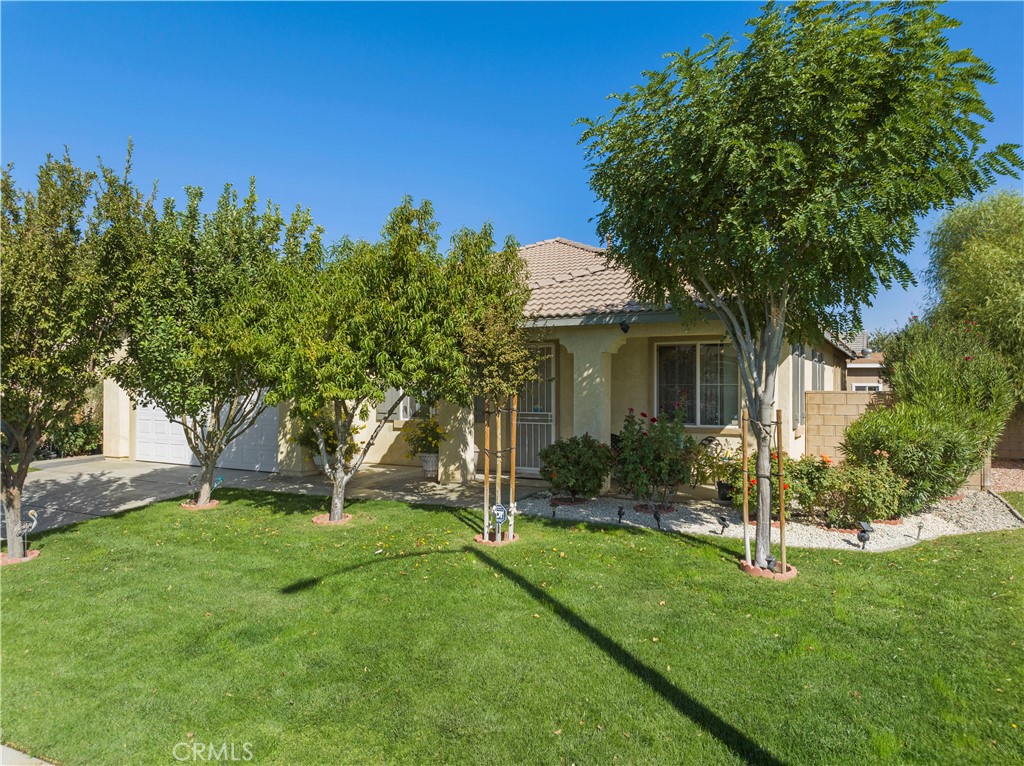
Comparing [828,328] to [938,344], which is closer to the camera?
[828,328]

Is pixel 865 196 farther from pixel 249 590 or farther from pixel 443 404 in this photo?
pixel 443 404

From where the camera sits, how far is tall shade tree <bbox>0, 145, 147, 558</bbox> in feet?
19.2

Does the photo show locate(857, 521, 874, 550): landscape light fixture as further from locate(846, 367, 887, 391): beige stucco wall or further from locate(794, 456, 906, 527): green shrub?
locate(846, 367, 887, 391): beige stucco wall

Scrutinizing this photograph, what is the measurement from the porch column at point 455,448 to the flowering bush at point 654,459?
3678 mm

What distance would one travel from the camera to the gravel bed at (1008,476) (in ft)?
36.1

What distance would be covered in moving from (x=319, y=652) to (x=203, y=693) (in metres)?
0.80

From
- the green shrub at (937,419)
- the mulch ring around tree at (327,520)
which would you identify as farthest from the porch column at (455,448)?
the green shrub at (937,419)

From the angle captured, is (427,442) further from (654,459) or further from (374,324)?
(654,459)

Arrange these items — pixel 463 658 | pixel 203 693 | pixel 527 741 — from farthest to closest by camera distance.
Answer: pixel 463 658 < pixel 203 693 < pixel 527 741

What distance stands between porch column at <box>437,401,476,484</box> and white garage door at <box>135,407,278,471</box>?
14.3 feet

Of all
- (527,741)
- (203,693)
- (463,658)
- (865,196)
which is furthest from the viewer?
(865,196)

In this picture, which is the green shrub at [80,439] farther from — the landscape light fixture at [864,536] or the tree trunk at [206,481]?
the landscape light fixture at [864,536]

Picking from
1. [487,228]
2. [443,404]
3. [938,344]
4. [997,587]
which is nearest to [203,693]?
[487,228]

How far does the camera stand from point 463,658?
4.11 metres
